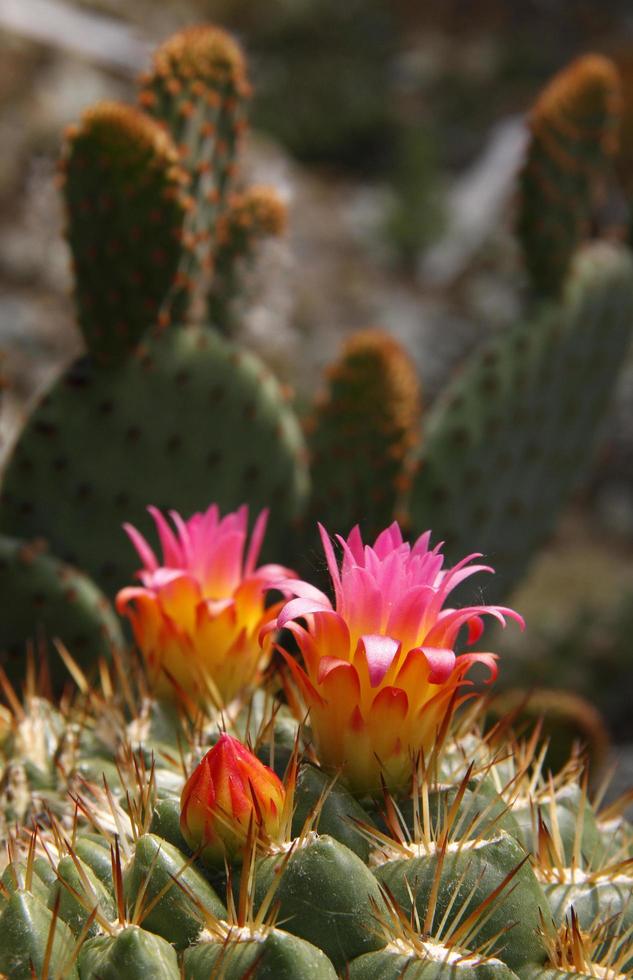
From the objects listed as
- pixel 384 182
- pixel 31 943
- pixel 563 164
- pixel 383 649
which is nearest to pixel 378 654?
pixel 383 649

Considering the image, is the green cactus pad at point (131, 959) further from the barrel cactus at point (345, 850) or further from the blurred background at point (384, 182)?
the blurred background at point (384, 182)

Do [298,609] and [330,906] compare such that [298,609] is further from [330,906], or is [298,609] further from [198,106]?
[198,106]

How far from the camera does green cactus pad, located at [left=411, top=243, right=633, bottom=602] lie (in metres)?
2.53

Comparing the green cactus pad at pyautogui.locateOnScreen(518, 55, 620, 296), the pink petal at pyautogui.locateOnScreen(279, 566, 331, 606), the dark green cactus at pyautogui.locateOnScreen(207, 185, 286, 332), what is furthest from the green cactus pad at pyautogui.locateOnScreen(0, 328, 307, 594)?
the pink petal at pyautogui.locateOnScreen(279, 566, 331, 606)

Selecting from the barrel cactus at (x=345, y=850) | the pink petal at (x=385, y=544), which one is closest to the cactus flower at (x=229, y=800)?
the barrel cactus at (x=345, y=850)

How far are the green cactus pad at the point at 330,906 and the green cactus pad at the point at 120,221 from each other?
1302 mm

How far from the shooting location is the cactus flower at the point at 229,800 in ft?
3.26

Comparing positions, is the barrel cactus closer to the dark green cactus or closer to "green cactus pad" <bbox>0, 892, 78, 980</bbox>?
"green cactus pad" <bbox>0, 892, 78, 980</bbox>

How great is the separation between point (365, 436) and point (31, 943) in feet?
5.06

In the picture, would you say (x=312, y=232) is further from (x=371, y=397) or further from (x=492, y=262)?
(x=371, y=397)

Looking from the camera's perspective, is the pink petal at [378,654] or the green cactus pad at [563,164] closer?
the pink petal at [378,654]

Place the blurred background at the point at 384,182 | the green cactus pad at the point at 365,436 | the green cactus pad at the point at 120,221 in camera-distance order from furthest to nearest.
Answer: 1. the blurred background at the point at 384,182
2. the green cactus pad at the point at 365,436
3. the green cactus pad at the point at 120,221

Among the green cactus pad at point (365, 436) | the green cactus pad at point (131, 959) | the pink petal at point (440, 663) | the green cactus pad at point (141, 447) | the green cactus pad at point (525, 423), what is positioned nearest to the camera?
the green cactus pad at point (131, 959)

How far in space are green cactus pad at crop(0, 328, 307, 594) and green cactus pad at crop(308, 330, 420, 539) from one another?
12 centimetres
